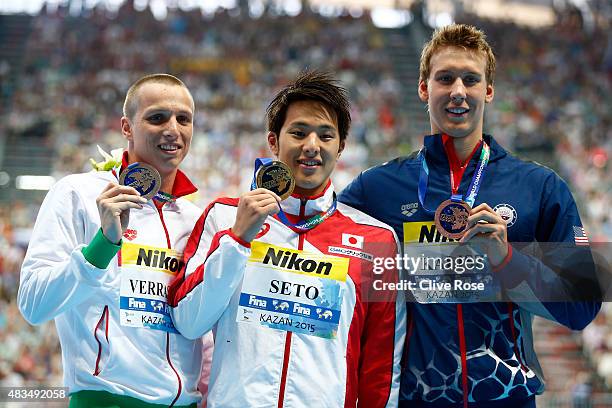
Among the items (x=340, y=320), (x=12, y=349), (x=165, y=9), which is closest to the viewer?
(x=340, y=320)

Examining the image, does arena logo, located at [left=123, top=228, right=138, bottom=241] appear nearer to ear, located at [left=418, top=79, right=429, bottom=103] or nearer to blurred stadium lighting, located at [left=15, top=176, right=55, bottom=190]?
ear, located at [left=418, top=79, right=429, bottom=103]

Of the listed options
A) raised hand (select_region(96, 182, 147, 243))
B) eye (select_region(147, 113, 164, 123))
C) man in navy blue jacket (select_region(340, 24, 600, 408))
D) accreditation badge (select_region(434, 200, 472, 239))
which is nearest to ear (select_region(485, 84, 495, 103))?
man in navy blue jacket (select_region(340, 24, 600, 408))

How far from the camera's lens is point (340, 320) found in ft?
10.7

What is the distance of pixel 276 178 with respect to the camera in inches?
126

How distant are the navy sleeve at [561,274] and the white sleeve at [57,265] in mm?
1634

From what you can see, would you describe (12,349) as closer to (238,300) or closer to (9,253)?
(9,253)

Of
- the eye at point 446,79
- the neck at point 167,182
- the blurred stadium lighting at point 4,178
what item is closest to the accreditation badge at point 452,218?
the eye at point 446,79

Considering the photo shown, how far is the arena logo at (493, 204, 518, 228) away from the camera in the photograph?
339 cm

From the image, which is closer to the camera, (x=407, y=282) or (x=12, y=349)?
(x=407, y=282)

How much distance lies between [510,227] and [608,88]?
18.1 meters

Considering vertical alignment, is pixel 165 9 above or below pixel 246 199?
above

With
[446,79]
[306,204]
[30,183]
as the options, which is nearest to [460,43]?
[446,79]

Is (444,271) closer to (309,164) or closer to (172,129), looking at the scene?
(309,164)

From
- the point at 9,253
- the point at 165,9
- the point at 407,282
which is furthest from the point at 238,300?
the point at 165,9
